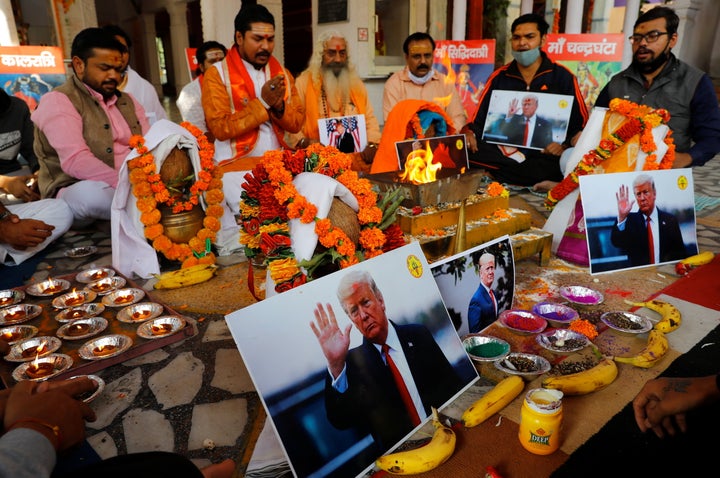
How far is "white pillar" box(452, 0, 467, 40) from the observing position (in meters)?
10.2

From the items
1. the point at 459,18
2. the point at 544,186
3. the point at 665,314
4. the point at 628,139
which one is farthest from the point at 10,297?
the point at 459,18

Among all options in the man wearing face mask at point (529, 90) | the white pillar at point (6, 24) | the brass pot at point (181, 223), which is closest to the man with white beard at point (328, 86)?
the man wearing face mask at point (529, 90)

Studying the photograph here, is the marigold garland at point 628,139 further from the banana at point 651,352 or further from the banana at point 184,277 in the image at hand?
the banana at point 184,277

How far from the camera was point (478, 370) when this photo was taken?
2.60 metres

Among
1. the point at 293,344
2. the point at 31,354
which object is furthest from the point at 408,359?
the point at 31,354

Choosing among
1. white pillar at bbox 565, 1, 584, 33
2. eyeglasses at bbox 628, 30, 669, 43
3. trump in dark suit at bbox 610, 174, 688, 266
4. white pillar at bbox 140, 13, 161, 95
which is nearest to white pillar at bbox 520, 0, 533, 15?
white pillar at bbox 565, 1, 584, 33

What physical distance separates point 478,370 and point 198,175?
278 cm

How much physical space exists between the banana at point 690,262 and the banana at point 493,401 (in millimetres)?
2256

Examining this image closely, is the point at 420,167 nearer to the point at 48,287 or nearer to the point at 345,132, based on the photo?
the point at 345,132

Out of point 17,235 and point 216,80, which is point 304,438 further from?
point 216,80

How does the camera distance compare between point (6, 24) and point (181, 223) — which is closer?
point (181, 223)

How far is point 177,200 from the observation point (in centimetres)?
410

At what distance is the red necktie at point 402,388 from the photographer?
6.79 feet

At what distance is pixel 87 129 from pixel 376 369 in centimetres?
394
